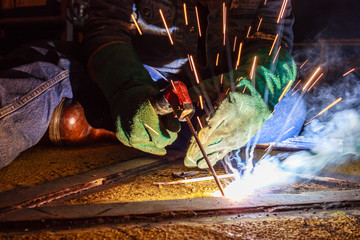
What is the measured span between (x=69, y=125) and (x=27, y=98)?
1.82 feet

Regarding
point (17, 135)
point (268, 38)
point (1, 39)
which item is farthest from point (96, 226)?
point (1, 39)

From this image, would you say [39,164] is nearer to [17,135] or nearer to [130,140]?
[17,135]

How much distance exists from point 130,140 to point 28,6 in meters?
4.03

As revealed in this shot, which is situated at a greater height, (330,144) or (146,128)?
(146,128)

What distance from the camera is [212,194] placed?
1.18 m

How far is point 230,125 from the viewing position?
1179 mm

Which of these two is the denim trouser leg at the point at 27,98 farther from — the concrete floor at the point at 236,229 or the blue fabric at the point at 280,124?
the blue fabric at the point at 280,124

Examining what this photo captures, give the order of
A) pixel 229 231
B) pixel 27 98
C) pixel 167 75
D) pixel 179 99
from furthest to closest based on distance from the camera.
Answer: pixel 167 75 → pixel 27 98 → pixel 179 99 → pixel 229 231

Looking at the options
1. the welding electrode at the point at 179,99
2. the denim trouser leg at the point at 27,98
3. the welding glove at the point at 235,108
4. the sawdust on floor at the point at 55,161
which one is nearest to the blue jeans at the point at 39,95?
the denim trouser leg at the point at 27,98

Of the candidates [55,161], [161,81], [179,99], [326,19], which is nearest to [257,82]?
[179,99]

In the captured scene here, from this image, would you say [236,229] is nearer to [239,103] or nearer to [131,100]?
[239,103]

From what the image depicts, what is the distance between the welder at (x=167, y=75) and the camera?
119 cm

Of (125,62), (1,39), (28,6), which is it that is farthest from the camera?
(1,39)

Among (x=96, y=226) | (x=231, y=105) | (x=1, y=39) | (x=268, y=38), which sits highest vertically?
(x=268, y=38)
